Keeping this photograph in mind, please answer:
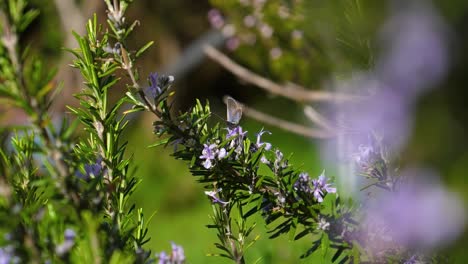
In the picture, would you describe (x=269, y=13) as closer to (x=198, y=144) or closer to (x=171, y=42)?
(x=198, y=144)

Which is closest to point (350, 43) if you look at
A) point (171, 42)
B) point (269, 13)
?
point (269, 13)

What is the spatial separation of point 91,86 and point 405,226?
0.51 m

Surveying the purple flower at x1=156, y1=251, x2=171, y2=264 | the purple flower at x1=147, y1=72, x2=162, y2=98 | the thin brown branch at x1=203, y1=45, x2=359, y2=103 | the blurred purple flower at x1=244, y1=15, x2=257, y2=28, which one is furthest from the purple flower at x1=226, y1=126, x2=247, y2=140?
the blurred purple flower at x1=244, y1=15, x2=257, y2=28

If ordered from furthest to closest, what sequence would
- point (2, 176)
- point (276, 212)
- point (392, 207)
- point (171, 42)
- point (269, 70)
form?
point (171, 42) → point (269, 70) → point (392, 207) → point (276, 212) → point (2, 176)

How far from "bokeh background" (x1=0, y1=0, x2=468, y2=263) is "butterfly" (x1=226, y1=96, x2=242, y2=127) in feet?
0.34

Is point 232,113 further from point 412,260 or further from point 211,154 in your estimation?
point 412,260

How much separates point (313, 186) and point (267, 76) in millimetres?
1851

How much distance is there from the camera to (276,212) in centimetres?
86

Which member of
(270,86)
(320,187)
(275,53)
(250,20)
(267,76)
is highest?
(250,20)

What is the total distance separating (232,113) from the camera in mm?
875

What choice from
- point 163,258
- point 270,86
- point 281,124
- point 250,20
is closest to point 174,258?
point 163,258

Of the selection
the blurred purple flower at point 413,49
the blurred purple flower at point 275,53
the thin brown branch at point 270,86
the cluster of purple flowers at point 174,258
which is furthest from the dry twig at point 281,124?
the cluster of purple flowers at point 174,258

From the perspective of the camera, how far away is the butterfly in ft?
2.86

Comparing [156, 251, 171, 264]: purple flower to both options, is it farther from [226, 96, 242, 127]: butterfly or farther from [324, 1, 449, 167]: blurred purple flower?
[324, 1, 449, 167]: blurred purple flower
